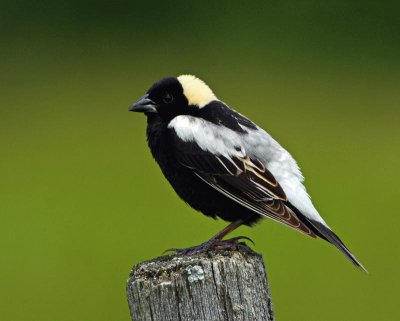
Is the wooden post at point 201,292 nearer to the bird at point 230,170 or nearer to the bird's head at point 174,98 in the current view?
the bird at point 230,170

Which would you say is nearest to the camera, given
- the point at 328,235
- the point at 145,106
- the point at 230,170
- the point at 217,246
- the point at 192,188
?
the point at 217,246

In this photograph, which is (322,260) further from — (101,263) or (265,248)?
(101,263)

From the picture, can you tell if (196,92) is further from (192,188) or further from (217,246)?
(217,246)

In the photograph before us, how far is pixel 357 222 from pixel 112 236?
6.15 ft

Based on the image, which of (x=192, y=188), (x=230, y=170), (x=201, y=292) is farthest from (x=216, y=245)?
(x=201, y=292)

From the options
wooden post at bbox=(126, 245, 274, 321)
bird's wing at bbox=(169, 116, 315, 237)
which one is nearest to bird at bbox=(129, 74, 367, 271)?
bird's wing at bbox=(169, 116, 315, 237)

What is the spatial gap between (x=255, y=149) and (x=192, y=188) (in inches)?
13.0

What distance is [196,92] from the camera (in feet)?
16.5

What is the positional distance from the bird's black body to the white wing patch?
0.13m

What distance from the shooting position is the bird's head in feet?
16.5

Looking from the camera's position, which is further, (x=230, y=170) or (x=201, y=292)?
(x=230, y=170)

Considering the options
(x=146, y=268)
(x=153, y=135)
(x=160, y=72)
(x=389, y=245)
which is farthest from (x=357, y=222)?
(x=146, y=268)

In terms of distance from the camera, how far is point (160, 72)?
35.0 feet

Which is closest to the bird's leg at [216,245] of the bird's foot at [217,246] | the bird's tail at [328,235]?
the bird's foot at [217,246]
